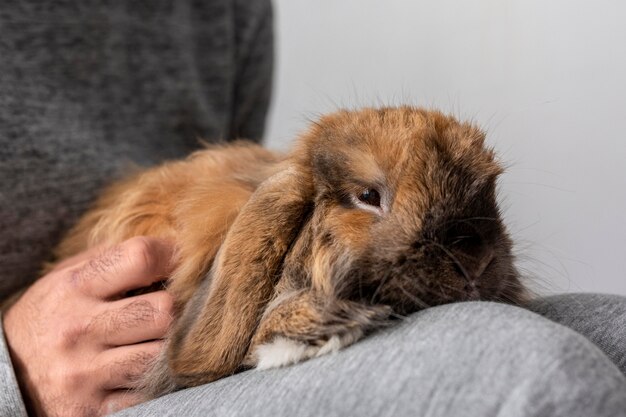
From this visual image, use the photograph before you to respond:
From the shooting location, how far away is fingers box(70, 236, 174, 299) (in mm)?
1140

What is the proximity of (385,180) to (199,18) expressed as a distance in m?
1.22

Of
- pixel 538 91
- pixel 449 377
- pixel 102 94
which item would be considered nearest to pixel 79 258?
pixel 102 94

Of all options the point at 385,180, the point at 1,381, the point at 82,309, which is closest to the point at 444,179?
the point at 385,180

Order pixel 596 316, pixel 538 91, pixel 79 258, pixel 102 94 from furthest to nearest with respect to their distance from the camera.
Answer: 1. pixel 538 91
2. pixel 102 94
3. pixel 79 258
4. pixel 596 316

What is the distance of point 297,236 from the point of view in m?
1.00

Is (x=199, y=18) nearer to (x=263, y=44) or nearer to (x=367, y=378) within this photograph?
(x=263, y=44)

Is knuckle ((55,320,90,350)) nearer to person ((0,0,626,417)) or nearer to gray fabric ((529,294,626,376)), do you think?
person ((0,0,626,417))

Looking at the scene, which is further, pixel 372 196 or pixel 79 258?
pixel 79 258

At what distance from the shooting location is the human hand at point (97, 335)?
3.67 ft

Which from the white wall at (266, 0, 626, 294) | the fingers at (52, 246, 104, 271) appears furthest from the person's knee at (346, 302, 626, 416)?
the white wall at (266, 0, 626, 294)

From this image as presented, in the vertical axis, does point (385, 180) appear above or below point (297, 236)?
above

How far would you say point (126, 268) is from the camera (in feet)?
3.75

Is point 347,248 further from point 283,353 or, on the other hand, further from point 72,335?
point 72,335

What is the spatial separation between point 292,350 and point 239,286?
121 millimetres
